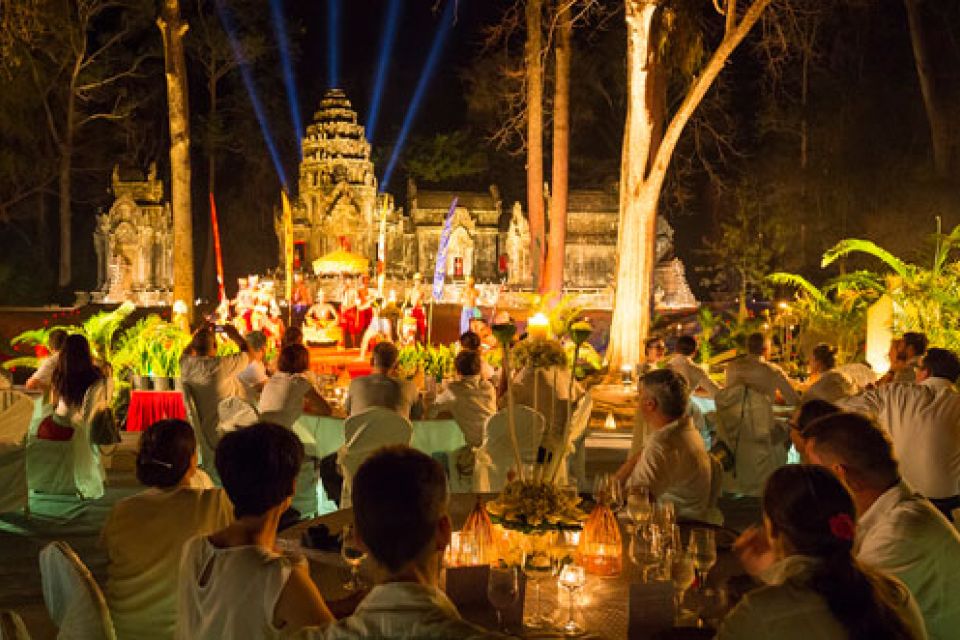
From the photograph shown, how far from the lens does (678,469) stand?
13.1 feet

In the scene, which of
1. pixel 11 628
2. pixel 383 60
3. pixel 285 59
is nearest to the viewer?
pixel 11 628

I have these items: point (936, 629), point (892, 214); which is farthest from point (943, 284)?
point (892, 214)

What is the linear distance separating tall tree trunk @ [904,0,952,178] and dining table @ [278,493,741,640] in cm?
2005

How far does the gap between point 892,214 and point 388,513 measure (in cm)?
2234

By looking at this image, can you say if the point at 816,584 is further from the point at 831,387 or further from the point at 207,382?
the point at 207,382

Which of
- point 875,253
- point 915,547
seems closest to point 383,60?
point 875,253

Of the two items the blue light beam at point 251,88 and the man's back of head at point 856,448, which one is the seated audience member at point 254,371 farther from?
the blue light beam at point 251,88

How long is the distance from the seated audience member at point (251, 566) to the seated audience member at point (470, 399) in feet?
13.2

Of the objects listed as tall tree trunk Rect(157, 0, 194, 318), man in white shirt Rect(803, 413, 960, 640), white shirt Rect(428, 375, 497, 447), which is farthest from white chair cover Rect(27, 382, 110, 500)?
tall tree trunk Rect(157, 0, 194, 318)

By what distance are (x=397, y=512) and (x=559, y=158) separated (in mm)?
15237

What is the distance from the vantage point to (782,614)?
2.02m

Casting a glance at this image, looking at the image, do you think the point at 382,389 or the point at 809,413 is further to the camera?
the point at 382,389

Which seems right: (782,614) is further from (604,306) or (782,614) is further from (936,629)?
(604,306)

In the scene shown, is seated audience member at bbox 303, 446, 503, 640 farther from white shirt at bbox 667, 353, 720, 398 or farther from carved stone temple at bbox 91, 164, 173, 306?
carved stone temple at bbox 91, 164, 173, 306
